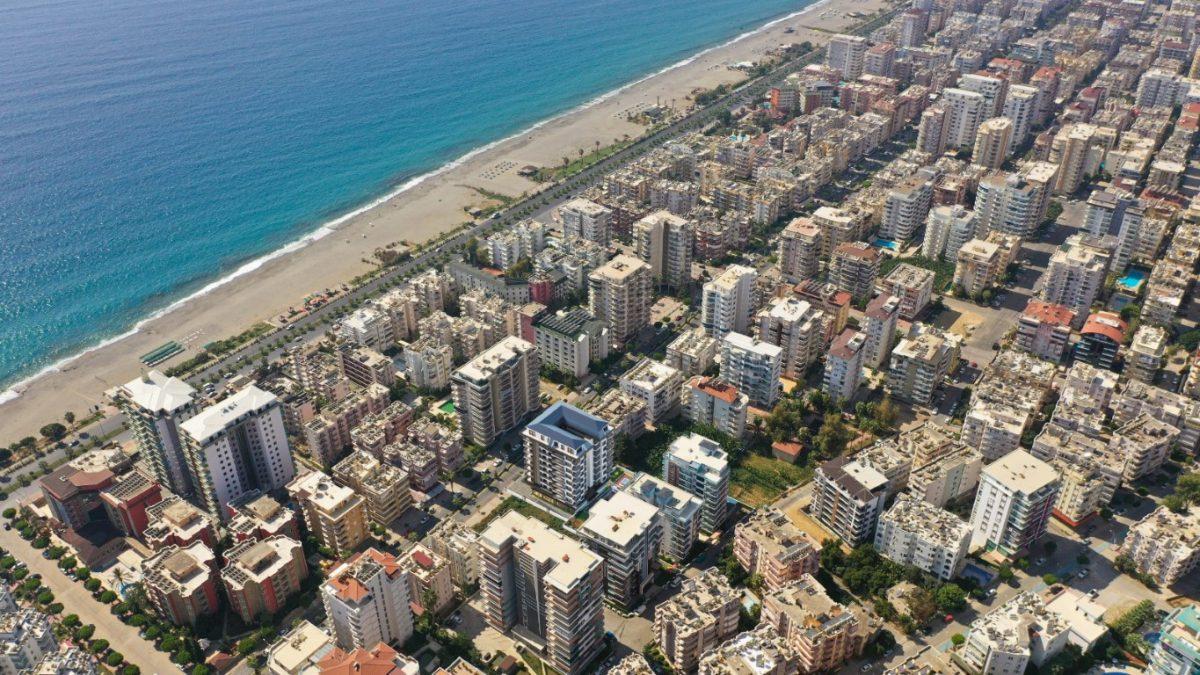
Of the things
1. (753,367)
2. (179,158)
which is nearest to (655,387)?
(753,367)

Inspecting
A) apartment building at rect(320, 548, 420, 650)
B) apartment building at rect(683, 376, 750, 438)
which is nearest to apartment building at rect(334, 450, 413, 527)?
apartment building at rect(320, 548, 420, 650)

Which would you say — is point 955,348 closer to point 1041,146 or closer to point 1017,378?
point 1017,378

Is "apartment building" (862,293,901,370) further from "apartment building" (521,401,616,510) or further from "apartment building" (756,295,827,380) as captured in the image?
"apartment building" (521,401,616,510)

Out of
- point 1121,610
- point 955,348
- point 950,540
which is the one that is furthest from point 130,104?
point 1121,610

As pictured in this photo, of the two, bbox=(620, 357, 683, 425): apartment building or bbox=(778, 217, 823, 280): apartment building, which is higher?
bbox=(778, 217, 823, 280): apartment building

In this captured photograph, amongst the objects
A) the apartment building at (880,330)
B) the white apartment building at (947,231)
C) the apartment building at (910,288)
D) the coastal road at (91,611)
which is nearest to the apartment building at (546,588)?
the coastal road at (91,611)

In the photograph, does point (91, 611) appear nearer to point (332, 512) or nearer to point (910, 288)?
point (332, 512)
